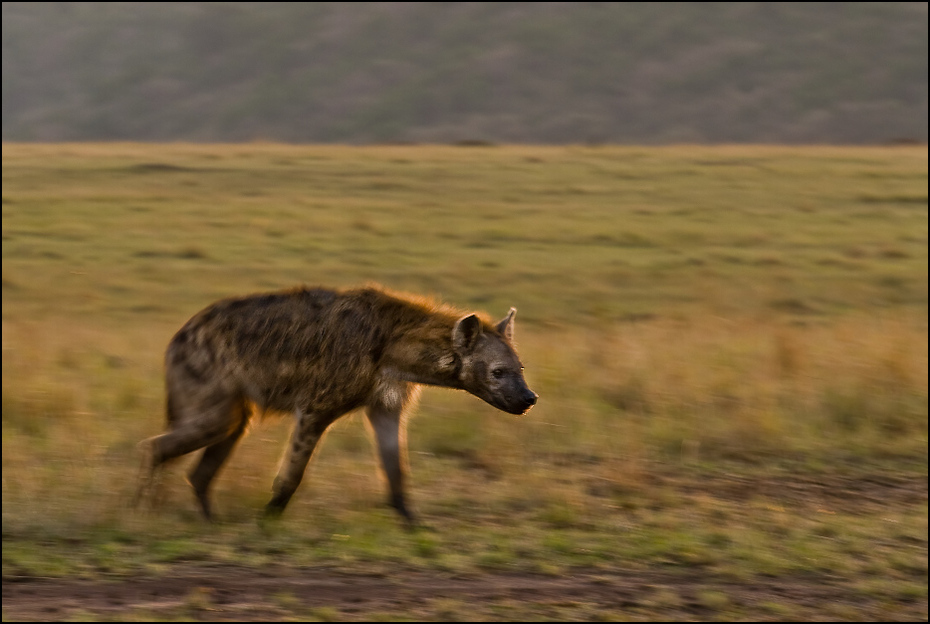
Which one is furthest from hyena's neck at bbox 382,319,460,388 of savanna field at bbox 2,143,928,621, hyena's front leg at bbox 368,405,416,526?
savanna field at bbox 2,143,928,621

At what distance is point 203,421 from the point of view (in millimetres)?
6367

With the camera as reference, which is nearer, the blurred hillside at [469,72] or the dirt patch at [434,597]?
the dirt patch at [434,597]

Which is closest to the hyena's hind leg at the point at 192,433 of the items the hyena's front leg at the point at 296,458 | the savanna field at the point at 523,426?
the savanna field at the point at 523,426

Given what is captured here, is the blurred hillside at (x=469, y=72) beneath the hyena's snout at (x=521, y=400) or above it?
above

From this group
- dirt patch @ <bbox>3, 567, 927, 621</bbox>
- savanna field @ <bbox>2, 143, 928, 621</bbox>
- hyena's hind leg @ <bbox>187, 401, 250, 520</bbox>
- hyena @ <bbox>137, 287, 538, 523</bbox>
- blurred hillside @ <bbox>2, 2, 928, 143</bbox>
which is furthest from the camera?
blurred hillside @ <bbox>2, 2, 928, 143</bbox>

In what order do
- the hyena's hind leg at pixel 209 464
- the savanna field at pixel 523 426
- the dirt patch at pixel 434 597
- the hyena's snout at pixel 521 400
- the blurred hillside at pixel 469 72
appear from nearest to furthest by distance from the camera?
the dirt patch at pixel 434 597
the savanna field at pixel 523 426
the hyena's snout at pixel 521 400
the hyena's hind leg at pixel 209 464
the blurred hillside at pixel 469 72

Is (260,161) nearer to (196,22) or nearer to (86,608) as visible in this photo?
(86,608)

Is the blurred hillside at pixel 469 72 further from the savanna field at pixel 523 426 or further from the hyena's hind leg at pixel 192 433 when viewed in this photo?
the hyena's hind leg at pixel 192 433

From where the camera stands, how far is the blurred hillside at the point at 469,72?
259 ft

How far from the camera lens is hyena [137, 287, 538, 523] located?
640cm

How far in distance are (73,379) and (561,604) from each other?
5613 millimetres

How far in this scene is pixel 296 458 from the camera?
252 inches

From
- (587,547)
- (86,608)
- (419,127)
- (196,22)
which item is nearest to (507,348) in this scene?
(587,547)

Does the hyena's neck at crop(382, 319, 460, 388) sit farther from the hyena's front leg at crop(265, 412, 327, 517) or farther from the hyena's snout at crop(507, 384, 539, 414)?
the hyena's front leg at crop(265, 412, 327, 517)
